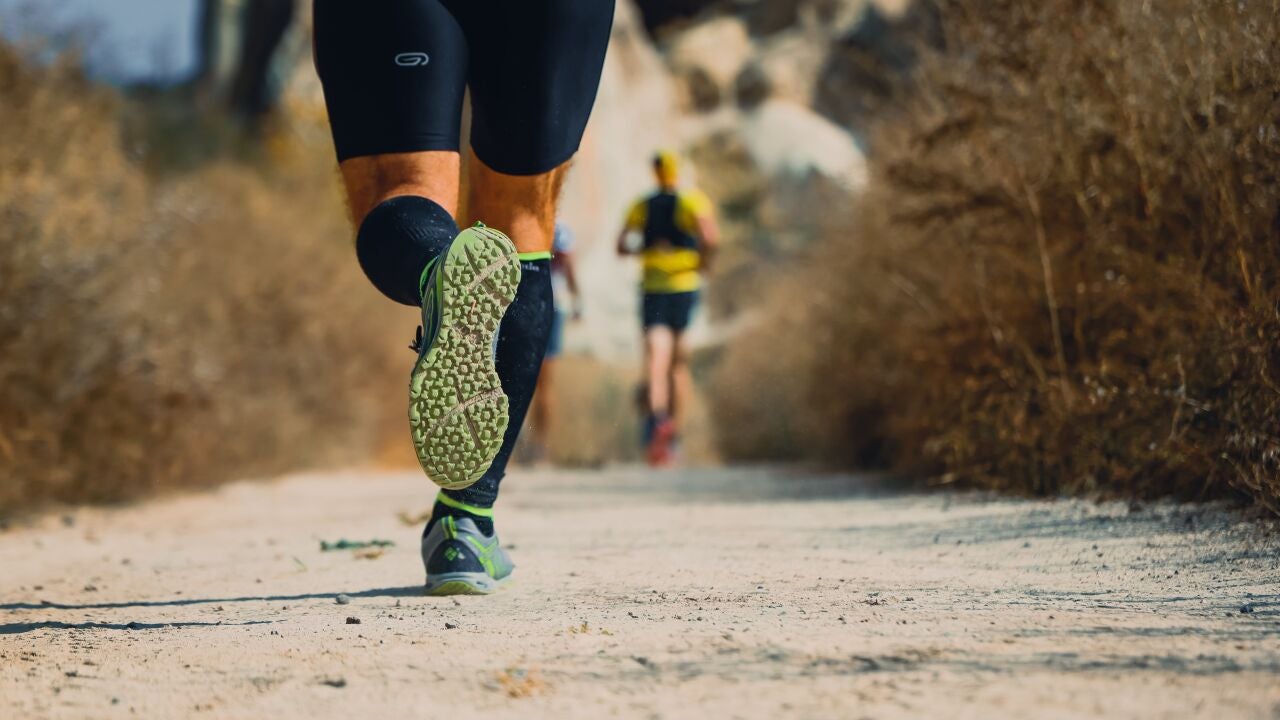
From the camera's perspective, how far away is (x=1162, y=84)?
474 cm

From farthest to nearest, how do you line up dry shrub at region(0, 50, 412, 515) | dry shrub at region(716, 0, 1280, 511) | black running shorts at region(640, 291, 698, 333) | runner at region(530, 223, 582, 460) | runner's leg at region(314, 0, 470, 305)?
black running shorts at region(640, 291, 698, 333) → runner at region(530, 223, 582, 460) → dry shrub at region(0, 50, 412, 515) → dry shrub at region(716, 0, 1280, 511) → runner's leg at region(314, 0, 470, 305)

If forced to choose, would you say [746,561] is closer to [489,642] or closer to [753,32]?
[489,642]

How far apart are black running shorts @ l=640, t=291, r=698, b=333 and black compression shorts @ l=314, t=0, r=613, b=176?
7072 mm

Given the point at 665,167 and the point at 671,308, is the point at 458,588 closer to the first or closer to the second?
the point at 671,308

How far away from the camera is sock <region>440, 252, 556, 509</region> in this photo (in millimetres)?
3096

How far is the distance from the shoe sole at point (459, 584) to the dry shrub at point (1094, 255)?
189 centimetres

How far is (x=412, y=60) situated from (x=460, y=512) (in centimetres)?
99

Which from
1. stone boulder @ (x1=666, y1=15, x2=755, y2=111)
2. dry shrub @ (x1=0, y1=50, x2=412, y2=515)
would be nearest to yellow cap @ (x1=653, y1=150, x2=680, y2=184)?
dry shrub @ (x1=0, y1=50, x2=412, y2=515)

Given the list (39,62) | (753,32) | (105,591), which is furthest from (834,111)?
(105,591)

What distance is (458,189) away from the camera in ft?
9.93

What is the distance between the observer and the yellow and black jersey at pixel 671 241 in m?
10.1

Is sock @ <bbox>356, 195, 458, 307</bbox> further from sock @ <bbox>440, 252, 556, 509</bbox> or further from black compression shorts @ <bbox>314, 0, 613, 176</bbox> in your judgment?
sock @ <bbox>440, 252, 556, 509</bbox>

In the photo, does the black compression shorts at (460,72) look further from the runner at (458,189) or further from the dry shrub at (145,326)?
the dry shrub at (145,326)

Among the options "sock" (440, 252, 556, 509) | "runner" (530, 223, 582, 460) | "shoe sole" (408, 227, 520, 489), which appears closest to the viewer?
"shoe sole" (408, 227, 520, 489)
